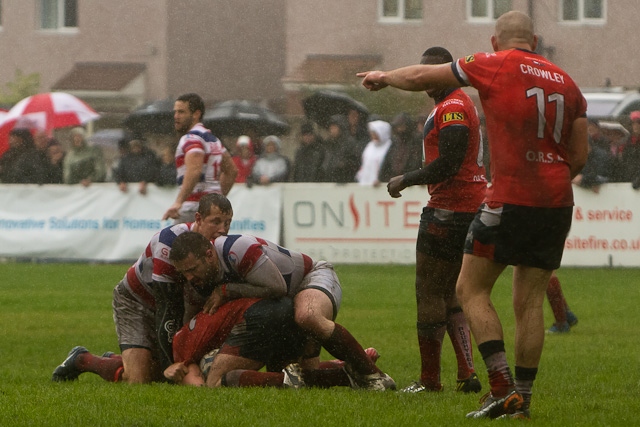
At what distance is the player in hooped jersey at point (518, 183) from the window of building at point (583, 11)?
2510 centimetres

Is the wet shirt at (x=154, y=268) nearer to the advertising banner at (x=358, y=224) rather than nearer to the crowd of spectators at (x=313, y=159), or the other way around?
the advertising banner at (x=358, y=224)

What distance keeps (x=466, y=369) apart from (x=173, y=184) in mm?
11912

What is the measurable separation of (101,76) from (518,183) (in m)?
35.1

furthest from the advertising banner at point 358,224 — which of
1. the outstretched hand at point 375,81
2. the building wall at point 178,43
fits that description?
the building wall at point 178,43

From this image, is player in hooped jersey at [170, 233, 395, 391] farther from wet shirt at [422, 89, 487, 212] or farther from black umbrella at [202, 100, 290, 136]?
black umbrella at [202, 100, 290, 136]

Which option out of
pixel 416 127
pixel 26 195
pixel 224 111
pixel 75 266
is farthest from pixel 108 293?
pixel 224 111

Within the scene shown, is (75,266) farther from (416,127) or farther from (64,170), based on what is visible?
(416,127)

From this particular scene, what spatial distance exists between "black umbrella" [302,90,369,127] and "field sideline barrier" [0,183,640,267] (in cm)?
588

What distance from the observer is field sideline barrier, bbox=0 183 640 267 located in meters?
17.4

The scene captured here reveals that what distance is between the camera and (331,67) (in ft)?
108

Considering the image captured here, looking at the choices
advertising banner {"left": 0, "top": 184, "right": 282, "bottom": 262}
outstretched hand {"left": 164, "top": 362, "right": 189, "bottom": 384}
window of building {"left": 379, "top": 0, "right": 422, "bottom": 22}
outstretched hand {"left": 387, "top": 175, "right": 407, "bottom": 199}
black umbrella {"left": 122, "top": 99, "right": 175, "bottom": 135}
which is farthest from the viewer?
window of building {"left": 379, "top": 0, "right": 422, "bottom": 22}

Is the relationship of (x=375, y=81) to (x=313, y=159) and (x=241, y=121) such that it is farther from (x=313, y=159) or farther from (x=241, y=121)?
(x=241, y=121)

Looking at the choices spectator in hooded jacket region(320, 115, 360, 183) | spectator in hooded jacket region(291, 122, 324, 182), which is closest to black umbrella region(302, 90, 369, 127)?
spectator in hooded jacket region(291, 122, 324, 182)

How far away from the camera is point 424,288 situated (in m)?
7.55
